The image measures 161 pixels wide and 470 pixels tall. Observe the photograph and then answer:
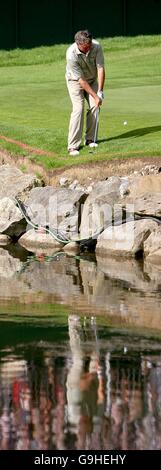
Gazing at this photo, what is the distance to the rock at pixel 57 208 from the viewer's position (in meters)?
21.7

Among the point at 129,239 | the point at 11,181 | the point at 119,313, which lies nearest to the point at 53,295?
the point at 119,313

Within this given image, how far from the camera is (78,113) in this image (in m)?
22.8

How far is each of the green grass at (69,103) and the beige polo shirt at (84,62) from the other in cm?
125

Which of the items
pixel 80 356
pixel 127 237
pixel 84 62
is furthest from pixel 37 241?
pixel 80 356

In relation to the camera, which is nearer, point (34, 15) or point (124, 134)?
point (124, 134)

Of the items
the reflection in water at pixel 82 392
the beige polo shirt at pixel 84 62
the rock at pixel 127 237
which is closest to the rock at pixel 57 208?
the rock at pixel 127 237

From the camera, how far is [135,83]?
31688mm

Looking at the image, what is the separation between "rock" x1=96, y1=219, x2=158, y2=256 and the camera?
2053cm

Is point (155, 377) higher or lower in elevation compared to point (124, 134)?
lower

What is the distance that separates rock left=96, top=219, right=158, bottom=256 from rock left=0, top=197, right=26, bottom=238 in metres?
2.01

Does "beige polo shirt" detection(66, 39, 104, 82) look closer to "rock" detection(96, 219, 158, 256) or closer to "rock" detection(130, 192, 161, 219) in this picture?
"rock" detection(130, 192, 161, 219)

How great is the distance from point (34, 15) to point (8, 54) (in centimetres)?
204
